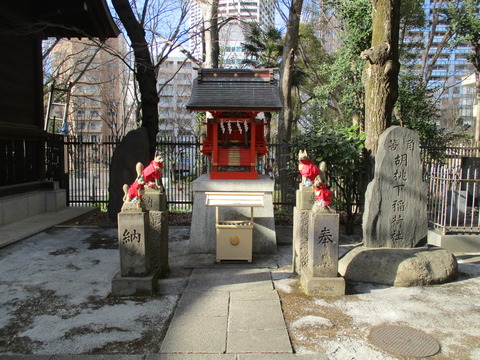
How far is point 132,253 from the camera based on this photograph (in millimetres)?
4953

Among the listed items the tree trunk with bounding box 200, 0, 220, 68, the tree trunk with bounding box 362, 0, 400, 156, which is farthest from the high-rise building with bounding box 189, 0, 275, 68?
the tree trunk with bounding box 362, 0, 400, 156

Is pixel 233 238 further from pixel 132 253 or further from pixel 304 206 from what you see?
pixel 132 253

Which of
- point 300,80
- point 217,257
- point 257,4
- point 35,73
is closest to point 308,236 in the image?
point 217,257

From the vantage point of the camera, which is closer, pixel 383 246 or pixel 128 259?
pixel 128 259

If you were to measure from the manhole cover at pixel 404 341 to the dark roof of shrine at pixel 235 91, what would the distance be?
443cm

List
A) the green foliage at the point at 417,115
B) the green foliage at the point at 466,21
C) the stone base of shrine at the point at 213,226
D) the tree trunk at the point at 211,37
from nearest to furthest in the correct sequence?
the stone base of shrine at the point at 213,226 < the green foliage at the point at 417,115 < the tree trunk at the point at 211,37 < the green foliage at the point at 466,21

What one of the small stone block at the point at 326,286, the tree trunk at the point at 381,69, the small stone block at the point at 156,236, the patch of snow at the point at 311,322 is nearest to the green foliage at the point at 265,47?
the tree trunk at the point at 381,69

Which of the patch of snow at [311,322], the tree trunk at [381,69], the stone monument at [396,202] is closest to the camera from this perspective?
the patch of snow at [311,322]

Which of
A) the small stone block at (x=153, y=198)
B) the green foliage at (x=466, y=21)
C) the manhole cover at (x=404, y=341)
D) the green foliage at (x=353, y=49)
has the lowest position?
the manhole cover at (x=404, y=341)

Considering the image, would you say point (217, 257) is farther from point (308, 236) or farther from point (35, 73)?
point (35, 73)

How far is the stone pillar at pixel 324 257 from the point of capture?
16.3 ft

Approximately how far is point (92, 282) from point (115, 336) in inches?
76.2

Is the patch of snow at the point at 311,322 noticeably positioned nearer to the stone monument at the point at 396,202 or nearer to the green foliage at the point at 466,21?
the stone monument at the point at 396,202

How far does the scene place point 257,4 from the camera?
58.9ft
